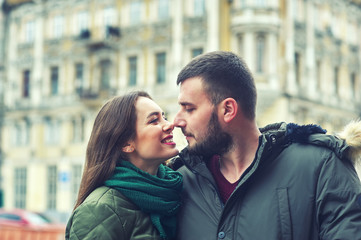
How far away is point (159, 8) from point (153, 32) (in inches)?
48.0

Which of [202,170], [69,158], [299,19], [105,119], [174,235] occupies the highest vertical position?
[299,19]

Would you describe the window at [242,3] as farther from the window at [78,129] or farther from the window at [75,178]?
the window at [75,178]

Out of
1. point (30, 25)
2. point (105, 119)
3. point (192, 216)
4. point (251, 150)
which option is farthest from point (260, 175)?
point (30, 25)

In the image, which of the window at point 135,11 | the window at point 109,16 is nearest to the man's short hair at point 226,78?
the window at point 135,11

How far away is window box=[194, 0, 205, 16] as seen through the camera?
29.7 metres

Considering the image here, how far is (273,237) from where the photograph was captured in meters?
3.20

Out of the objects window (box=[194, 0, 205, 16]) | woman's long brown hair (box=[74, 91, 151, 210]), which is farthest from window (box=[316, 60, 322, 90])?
woman's long brown hair (box=[74, 91, 151, 210])

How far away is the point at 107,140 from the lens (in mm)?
3861

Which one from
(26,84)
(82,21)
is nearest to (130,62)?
(82,21)

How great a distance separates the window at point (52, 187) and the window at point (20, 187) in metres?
1.80

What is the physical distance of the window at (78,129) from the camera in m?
33.4

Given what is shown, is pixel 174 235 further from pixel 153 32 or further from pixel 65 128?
pixel 65 128

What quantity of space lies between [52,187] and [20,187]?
2368 millimetres

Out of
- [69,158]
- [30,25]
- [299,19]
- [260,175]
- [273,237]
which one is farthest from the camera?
[30,25]
